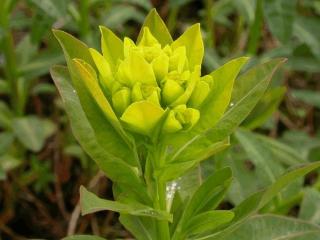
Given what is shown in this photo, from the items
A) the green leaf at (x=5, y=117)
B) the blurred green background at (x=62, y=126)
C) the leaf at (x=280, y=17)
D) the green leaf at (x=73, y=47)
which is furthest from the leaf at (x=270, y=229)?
the green leaf at (x=5, y=117)

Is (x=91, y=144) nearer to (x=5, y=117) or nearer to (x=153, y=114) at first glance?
(x=153, y=114)

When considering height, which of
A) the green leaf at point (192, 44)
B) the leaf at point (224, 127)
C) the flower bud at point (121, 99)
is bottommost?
the leaf at point (224, 127)

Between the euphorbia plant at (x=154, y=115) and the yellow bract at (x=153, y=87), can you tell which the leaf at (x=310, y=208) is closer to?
the euphorbia plant at (x=154, y=115)

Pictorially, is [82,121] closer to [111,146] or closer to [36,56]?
[111,146]

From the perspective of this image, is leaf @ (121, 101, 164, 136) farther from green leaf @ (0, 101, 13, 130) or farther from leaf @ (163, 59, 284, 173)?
green leaf @ (0, 101, 13, 130)

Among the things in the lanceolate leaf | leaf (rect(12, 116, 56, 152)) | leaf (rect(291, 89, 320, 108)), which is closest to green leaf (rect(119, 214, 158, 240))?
the lanceolate leaf

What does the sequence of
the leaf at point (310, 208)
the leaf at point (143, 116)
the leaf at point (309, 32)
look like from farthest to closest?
the leaf at point (309, 32) < the leaf at point (310, 208) < the leaf at point (143, 116)

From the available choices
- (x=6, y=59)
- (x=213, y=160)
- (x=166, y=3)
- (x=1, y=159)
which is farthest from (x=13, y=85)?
(x=166, y=3)
